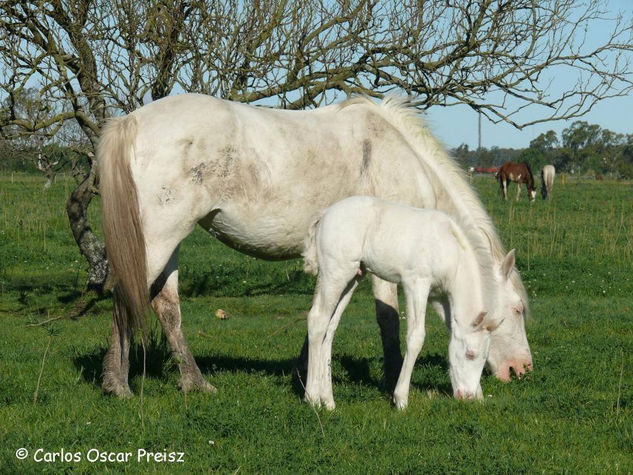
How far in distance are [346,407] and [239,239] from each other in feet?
5.22

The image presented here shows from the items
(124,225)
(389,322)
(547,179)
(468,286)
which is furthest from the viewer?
(547,179)

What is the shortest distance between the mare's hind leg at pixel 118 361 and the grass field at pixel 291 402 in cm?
14

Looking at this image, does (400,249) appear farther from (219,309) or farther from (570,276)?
(570,276)

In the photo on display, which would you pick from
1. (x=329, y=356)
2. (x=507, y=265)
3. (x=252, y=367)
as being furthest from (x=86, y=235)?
(x=507, y=265)

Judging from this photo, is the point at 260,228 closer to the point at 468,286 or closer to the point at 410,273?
the point at 410,273

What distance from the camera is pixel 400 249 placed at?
529 cm

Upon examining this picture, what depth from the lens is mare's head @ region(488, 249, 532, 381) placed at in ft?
20.2

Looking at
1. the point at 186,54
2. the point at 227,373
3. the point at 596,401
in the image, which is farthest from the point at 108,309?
the point at 596,401

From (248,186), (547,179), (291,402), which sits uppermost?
(248,186)

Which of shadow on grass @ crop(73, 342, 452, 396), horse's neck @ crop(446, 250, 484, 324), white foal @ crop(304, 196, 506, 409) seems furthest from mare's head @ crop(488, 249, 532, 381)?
horse's neck @ crop(446, 250, 484, 324)

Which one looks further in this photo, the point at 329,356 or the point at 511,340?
the point at 511,340

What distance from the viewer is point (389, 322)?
246 inches

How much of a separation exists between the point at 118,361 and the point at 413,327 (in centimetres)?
230

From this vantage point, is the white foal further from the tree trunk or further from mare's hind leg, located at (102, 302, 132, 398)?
the tree trunk
